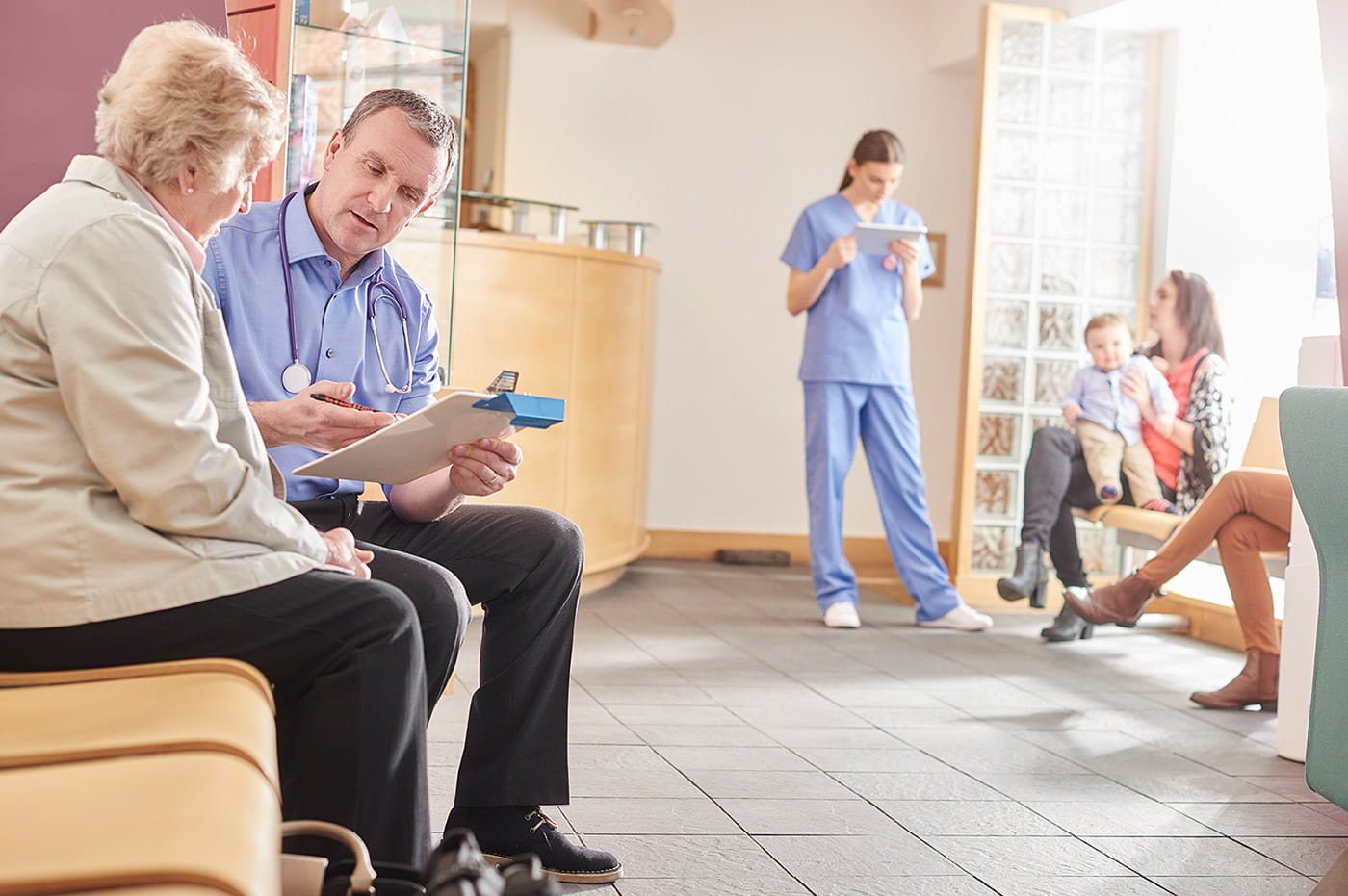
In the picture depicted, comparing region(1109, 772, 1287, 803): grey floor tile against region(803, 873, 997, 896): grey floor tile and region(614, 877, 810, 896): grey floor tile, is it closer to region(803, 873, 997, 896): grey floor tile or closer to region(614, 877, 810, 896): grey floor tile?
region(803, 873, 997, 896): grey floor tile

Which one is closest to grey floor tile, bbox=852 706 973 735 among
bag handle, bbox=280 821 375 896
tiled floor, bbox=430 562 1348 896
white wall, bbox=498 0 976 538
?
tiled floor, bbox=430 562 1348 896

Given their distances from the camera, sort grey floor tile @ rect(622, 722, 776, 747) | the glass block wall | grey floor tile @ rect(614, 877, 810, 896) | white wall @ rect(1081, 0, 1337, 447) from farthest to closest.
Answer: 1. the glass block wall
2. white wall @ rect(1081, 0, 1337, 447)
3. grey floor tile @ rect(622, 722, 776, 747)
4. grey floor tile @ rect(614, 877, 810, 896)

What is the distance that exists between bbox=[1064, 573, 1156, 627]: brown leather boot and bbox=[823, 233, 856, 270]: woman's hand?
1.26 meters

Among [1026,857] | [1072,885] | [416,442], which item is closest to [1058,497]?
[1026,857]

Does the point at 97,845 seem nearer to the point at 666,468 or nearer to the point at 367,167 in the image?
the point at 367,167

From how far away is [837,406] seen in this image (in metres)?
4.47

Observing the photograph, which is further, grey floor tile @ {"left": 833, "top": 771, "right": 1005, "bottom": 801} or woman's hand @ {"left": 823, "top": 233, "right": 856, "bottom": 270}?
woman's hand @ {"left": 823, "top": 233, "right": 856, "bottom": 270}

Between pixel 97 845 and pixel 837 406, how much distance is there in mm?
3707

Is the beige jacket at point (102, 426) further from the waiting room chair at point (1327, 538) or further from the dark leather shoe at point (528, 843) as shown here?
the waiting room chair at point (1327, 538)

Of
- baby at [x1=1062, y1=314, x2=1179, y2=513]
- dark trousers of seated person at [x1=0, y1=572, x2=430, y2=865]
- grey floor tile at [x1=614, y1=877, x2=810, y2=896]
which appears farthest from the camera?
baby at [x1=1062, y1=314, x2=1179, y2=513]

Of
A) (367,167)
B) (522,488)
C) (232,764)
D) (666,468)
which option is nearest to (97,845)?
(232,764)

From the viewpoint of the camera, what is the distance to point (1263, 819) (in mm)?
2518

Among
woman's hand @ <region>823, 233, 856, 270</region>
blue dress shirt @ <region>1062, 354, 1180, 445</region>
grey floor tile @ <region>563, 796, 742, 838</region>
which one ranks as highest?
woman's hand @ <region>823, 233, 856, 270</region>

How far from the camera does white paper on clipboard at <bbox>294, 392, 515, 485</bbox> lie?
1580mm
